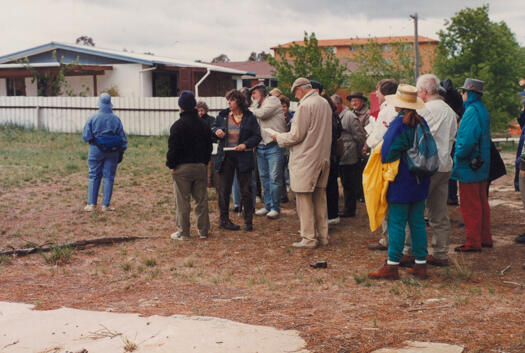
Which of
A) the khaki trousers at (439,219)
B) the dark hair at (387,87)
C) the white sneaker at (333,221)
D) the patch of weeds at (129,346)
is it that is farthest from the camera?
the white sneaker at (333,221)

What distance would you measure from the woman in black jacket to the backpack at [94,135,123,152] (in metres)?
1.89

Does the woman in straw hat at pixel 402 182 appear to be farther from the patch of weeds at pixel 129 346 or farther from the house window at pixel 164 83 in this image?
the house window at pixel 164 83

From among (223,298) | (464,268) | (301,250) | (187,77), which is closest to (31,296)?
(223,298)

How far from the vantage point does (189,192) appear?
317 inches

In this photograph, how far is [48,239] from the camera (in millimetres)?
8148

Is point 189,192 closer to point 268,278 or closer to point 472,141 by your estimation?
point 268,278

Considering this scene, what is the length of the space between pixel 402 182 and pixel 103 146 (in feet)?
17.9

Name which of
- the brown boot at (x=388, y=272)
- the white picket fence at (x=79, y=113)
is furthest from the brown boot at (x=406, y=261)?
the white picket fence at (x=79, y=113)

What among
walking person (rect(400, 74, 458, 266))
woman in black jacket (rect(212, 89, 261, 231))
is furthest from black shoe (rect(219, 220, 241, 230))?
walking person (rect(400, 74, 458, 266))

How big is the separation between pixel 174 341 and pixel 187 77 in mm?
24602

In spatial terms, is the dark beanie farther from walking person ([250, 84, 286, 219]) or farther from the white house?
the white house

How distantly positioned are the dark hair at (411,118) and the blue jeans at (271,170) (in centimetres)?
372

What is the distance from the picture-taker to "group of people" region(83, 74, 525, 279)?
5.82 m

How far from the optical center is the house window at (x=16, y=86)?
31.3 metres
